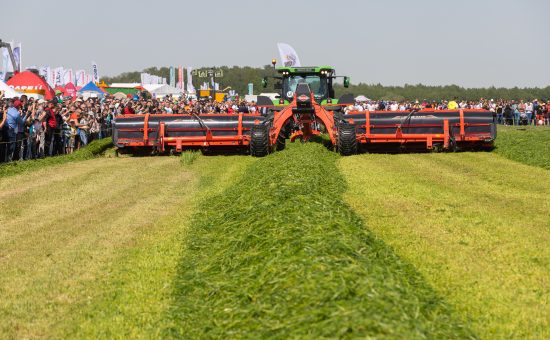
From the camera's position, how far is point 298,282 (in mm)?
5984

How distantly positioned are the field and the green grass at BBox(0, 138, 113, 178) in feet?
8.04

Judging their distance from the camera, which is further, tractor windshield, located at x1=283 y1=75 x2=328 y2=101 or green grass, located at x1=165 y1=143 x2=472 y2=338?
tractor windshield, located at x1=283 y1=75 x2=328 y2=101

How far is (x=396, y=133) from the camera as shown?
847 inches

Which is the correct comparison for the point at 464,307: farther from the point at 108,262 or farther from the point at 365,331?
the point at 108,262

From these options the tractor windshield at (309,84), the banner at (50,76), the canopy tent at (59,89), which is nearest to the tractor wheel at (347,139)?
the tractor windshield at (309,84)

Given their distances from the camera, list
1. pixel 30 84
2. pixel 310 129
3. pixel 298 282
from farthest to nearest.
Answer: pixel 30 84 → pixel 310 129 → pixel 298 282

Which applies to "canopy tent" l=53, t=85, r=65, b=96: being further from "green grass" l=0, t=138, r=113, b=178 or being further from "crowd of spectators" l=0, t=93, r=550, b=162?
"green grass" l=0, t=138, r=113, b=178

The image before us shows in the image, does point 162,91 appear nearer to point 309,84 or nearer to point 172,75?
point 172,75

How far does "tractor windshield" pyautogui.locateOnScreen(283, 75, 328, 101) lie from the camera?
1005 inches

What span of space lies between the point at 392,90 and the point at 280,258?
138684 mm

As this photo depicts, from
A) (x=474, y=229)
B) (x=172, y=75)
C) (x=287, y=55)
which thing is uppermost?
(x=287, y=55)

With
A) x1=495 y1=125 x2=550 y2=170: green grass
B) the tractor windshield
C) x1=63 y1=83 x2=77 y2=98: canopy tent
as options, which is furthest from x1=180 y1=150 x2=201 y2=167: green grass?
x1=63 y1=83 x2=77 y2=98: canopy tent

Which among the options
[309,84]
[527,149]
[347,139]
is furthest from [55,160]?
[527,149]

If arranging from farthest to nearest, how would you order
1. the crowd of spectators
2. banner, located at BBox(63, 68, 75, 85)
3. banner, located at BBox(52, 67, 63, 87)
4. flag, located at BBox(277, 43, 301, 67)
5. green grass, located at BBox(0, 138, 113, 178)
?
banner, located at BBox(63, 68, 75, 85), banner, located at BBox(52, 67, 63, 87), flag, located at BBox(277, 43, 301, 67), the crowd of spectators, green grass, located at BBox(0, 138, 113, 178)
